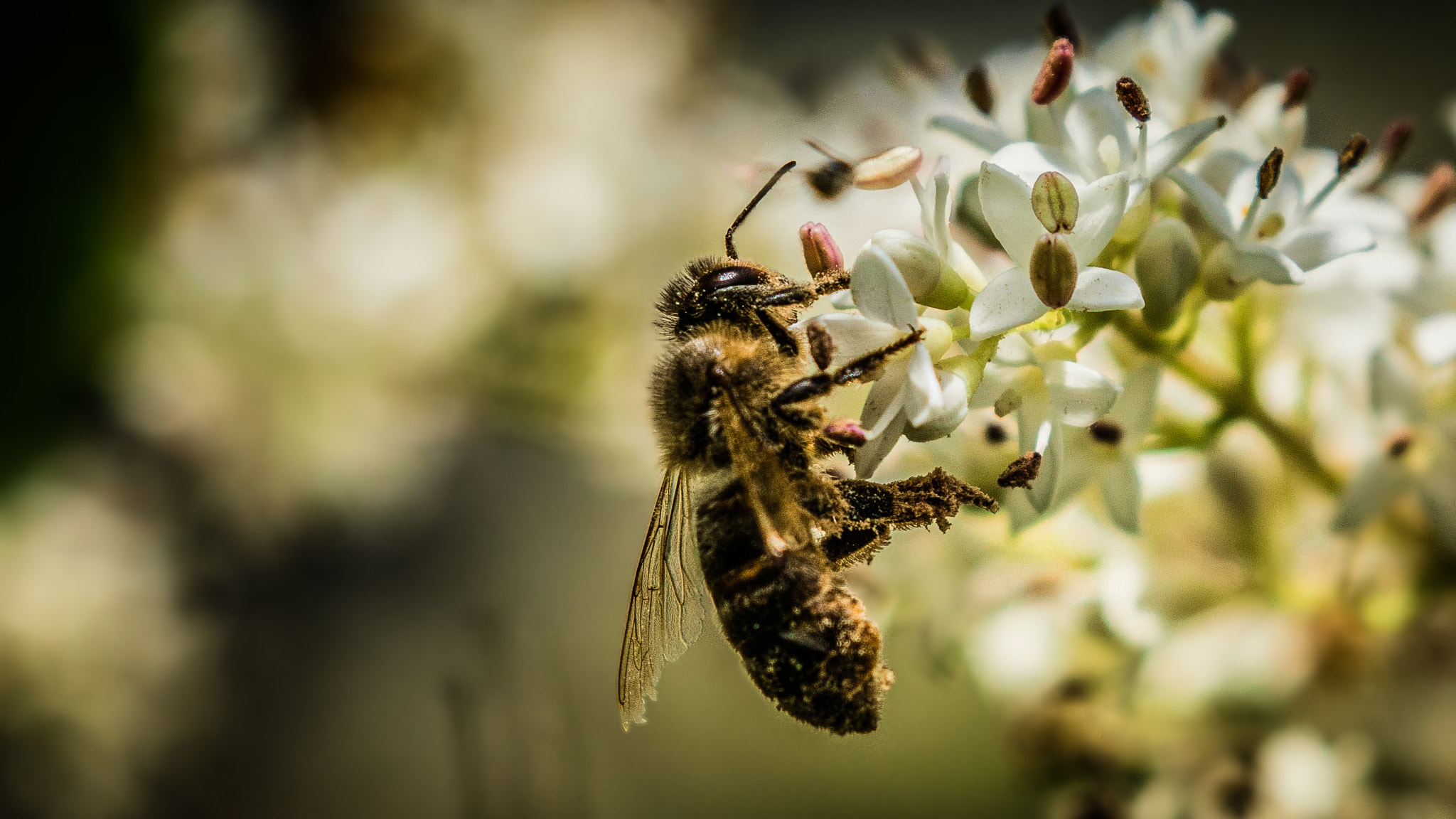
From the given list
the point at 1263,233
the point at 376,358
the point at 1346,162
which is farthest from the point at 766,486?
the point at 376,358

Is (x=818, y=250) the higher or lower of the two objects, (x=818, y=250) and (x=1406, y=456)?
the higher

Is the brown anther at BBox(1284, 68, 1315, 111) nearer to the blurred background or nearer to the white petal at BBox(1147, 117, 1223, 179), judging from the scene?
the white petal at BBox(1147, 117, 1223, 179)

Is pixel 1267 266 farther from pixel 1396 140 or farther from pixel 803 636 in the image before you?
pixel 803 636

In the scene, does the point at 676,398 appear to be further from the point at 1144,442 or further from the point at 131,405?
the point at 131,405

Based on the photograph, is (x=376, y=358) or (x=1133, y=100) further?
(x=376, y=358)

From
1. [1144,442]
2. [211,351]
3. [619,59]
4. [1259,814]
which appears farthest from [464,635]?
[1144,442]

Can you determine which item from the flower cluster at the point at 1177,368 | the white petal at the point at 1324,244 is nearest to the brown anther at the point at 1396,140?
the flower cluster at the point at 1177,368

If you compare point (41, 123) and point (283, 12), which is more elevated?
Result: point (283, 12)
